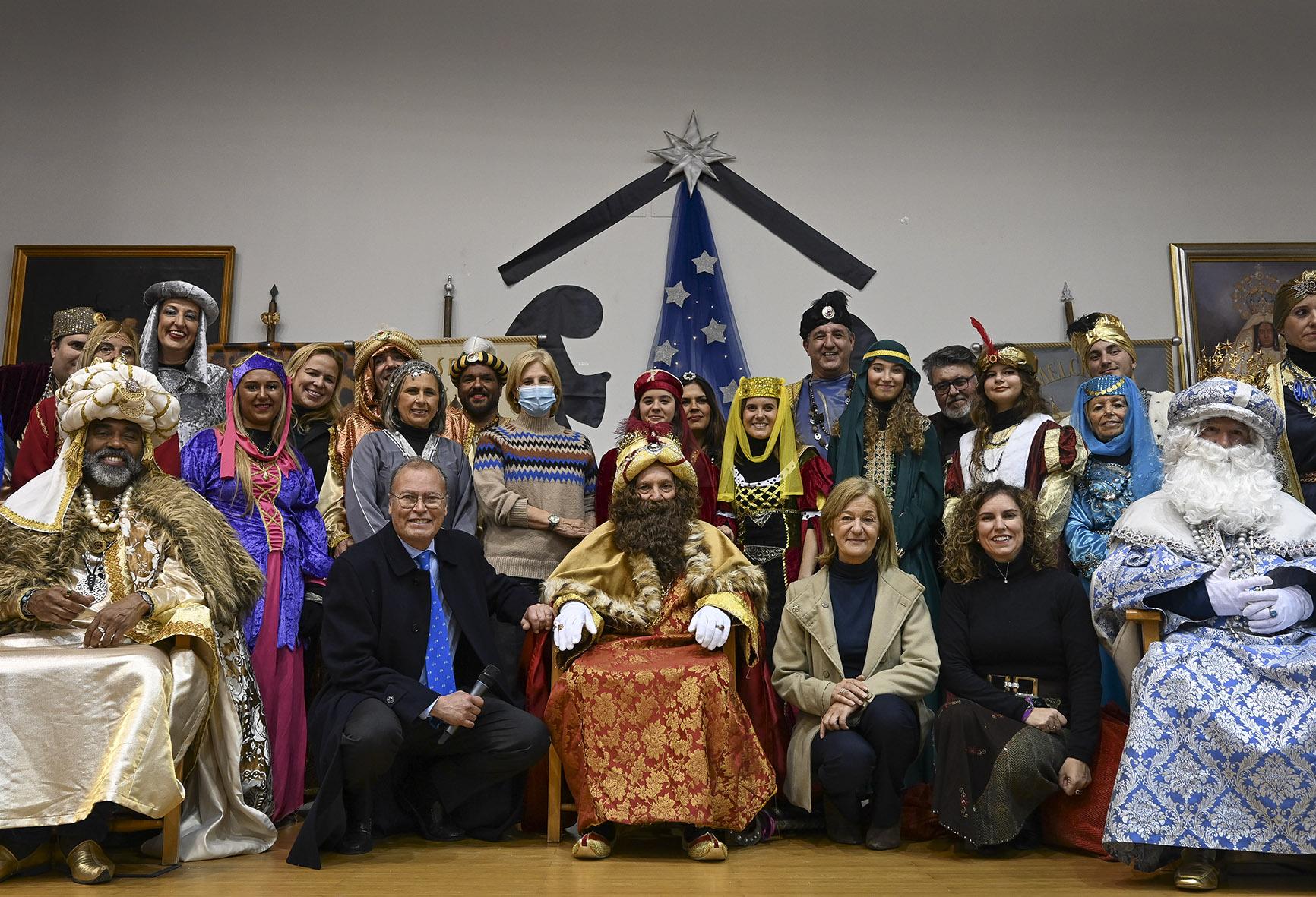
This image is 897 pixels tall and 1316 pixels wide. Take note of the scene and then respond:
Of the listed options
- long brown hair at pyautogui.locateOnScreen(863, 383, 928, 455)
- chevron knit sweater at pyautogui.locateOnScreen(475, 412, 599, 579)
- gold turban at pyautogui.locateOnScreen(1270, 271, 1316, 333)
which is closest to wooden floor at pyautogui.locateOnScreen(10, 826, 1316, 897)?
chevron knit sweater at pyautogui.locateOnScreen(475, 412, 599, 579)

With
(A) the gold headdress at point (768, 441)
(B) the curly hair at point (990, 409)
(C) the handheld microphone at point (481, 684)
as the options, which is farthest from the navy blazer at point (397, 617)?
(B) the curly hair at point (990, 409)

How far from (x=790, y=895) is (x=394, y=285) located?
5183mm

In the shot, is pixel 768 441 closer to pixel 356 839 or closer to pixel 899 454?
pixel 899 454

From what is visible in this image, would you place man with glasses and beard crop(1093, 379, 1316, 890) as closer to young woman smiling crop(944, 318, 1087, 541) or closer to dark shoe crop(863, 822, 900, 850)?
young woman smiling crop(944, 318, 1087, 541)

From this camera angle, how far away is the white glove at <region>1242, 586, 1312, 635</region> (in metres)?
3.70

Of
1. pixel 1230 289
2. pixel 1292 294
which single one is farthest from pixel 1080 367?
pixel 1292 294

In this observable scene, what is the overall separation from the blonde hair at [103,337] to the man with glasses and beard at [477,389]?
4.52 ft

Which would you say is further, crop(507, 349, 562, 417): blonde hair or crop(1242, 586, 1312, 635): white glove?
crop(507, 349, 562, 417): blonde hair

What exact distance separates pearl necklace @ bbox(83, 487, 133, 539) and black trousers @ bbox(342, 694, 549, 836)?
1059 millimetres

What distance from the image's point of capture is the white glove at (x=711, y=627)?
4.10 m

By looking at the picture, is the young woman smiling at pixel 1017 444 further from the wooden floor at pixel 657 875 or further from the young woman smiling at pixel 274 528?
the young woman smiling at pixel 274 528

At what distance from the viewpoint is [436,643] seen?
164 inches

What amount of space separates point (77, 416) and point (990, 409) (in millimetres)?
3582

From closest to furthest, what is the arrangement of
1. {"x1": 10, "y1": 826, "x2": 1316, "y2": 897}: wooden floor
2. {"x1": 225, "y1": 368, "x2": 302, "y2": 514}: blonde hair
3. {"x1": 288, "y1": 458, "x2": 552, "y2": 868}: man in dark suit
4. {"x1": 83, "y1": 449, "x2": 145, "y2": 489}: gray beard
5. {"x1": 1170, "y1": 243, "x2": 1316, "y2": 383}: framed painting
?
{"x1": 10, "y1": 826, "x2": 1316, "y2": 897}: wooden floor < {"x1": 288, "y1": 458, "x2": 552, "y2": 868}: man in dark suit < {"x1": 83, "y1": 449, "x2": 145, "y2": 489}: gray beard < {"x1": 225, "y1": 368, "x2": 302, "y2": 514}: blonde hair < {"x1": 1170, "y1": 243, "x2": 1316, "y2": 383}: framed painting
